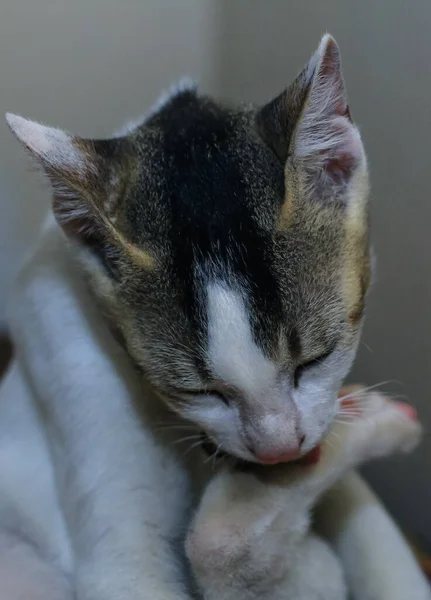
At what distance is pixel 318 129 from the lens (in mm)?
735

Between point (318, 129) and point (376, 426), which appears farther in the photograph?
point (376, 426)

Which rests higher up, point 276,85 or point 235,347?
point 276,85

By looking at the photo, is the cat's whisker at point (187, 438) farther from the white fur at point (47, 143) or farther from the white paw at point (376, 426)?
the white fur at point (47, 143)

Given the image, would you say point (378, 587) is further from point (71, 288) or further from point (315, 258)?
point (71, 288)

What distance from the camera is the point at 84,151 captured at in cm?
78

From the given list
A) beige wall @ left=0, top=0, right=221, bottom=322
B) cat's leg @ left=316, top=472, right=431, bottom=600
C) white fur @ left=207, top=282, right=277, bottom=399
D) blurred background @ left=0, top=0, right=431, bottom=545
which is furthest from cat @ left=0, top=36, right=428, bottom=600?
beige wall @ left=0, top=0, right=221, bottom=322

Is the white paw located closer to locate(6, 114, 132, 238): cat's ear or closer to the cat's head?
the cat's head

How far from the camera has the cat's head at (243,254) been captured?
2.33 feet

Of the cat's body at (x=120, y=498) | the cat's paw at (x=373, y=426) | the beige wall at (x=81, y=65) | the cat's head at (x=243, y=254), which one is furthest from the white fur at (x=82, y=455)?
the beige wall at (x=81, y=65)

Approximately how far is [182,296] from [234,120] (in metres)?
0.27

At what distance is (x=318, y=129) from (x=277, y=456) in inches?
13.4

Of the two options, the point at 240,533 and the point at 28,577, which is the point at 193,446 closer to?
the point at 240,533

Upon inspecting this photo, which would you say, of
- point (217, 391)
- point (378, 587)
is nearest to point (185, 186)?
point (217, 391)

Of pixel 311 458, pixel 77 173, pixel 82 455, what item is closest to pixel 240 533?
pixel 311 458
